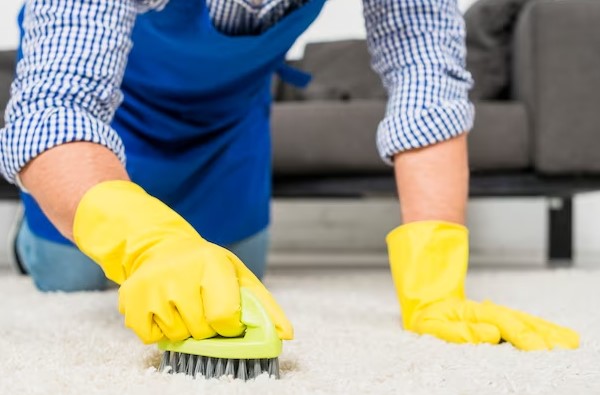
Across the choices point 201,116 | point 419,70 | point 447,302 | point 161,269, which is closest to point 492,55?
point 201,116

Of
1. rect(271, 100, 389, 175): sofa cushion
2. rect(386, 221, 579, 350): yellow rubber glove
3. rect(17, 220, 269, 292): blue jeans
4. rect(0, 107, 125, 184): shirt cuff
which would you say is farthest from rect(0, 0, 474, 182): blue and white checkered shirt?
rect(271, 100, 389, 175): sofa cushion

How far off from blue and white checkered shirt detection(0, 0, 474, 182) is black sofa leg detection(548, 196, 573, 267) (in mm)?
1005

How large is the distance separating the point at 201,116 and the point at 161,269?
27.2 inches

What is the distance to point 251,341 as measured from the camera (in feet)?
1.87

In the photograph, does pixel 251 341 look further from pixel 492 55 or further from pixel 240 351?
pixel 492 55

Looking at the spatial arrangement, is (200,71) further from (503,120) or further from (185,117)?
(503,120)

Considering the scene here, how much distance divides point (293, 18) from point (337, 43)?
1.28m

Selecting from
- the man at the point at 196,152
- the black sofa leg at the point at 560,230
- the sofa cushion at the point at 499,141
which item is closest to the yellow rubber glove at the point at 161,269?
the man at the point at 196,152

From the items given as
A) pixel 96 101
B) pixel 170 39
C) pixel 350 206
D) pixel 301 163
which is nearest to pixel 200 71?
pixel 170 39

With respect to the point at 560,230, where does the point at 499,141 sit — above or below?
above

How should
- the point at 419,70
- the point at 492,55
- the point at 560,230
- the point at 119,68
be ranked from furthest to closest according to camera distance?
the point at 492,55, the point at 560,230, the point at 419,70, the point at 119,68

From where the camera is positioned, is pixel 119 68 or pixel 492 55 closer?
pixel 119 68

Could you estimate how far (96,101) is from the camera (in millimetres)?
760

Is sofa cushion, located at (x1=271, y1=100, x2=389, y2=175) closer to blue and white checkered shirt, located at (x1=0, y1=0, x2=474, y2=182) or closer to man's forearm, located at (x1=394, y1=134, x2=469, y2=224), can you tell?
blue and white checkered shirt, located at (x1=0, y1=0, x2=474, y2=182)
